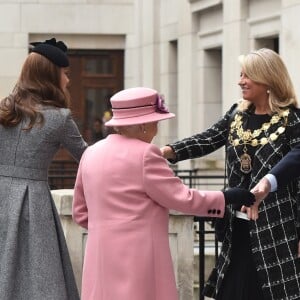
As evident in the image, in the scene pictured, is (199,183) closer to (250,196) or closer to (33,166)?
(33,166)

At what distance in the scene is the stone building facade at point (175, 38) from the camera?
19734mm

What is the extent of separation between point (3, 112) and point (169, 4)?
1902 centimetres

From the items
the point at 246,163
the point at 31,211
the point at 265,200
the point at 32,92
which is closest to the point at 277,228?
the point at 265,200

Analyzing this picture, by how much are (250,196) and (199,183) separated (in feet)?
48.3

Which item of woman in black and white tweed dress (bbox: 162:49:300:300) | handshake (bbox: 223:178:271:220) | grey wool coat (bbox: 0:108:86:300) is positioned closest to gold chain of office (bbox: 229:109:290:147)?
woman in black and white tweed dress (bbox: 162:49:300:300)

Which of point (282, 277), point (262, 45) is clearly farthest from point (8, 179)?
point (262, 45)

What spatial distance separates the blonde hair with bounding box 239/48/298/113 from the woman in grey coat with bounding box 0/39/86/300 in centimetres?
104

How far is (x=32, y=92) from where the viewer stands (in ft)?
22.8

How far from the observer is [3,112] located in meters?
6.92

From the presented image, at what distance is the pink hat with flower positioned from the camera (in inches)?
250

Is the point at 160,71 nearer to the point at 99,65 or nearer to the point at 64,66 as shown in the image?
the point at 99,65

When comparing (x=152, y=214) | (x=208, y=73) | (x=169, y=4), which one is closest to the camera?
(x=152, y=214)

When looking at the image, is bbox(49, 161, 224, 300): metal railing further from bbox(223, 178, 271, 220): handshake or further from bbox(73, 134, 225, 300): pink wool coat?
bbox(73, 134, 225, 300): pink wool coat

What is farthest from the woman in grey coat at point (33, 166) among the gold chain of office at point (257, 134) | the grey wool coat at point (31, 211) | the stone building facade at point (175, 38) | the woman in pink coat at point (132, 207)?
the stone building facade at point (175, 38)
